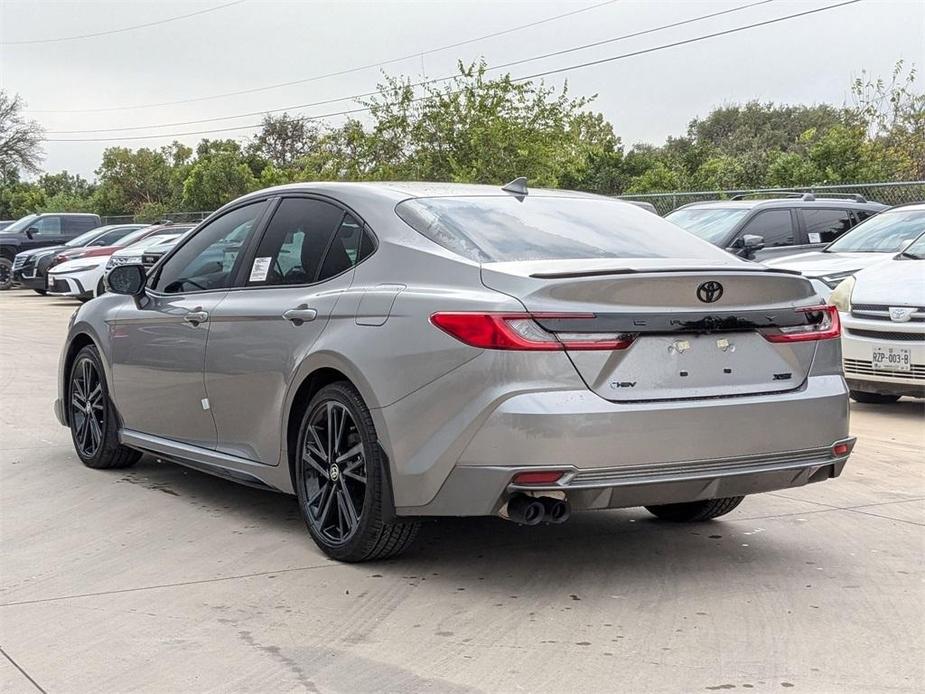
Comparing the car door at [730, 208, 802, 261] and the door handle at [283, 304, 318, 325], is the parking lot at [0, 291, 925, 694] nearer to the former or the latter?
the door handle at [283, 304, 318, 325]

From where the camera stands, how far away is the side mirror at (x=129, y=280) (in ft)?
24.0

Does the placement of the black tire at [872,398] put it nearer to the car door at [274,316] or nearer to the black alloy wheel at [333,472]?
the car door at [274,316]

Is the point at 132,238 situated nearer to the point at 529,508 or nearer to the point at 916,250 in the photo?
the point at 916,250

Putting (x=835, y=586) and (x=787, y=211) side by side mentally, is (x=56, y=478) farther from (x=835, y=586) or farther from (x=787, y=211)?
(x=787, y=211)

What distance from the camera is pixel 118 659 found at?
430 centimetres

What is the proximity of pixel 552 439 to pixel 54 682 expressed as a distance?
186cm

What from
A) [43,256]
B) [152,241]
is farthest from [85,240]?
[152,241]

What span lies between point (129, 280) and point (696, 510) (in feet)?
11.2

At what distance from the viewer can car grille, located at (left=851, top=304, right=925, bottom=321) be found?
32.7 feet

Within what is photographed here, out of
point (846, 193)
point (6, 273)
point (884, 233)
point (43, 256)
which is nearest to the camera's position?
point (884, 233)

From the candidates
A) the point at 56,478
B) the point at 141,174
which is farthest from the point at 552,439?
the point at 141,174

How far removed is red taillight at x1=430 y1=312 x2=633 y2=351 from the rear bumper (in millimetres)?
184

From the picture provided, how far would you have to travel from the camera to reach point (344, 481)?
5422 mm

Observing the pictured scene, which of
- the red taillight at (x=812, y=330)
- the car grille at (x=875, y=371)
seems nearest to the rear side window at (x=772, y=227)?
the car grille at (x=875, y=371)
